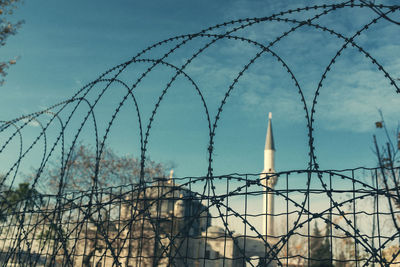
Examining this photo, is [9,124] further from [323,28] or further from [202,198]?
[323,28]

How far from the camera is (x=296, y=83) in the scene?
4664 millimetres

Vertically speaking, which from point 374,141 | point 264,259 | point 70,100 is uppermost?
point 374,141

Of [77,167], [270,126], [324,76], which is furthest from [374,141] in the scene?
[270,126]

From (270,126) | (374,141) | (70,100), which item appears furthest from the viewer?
(270,126)

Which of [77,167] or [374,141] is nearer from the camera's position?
[374,141]

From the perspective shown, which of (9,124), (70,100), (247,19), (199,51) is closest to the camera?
(247,19)

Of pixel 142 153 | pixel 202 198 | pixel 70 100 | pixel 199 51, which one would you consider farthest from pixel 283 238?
pixel 70 100

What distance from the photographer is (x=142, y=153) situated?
5359 mm

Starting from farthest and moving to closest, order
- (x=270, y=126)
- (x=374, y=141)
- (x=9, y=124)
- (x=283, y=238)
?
1. (x=270, y=126)
2. (x=374, y=141)
3. (x=9, y=124)
4. (x=283, y=238)

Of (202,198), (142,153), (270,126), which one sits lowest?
(202,198)

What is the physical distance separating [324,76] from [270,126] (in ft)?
171

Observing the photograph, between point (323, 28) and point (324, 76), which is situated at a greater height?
point (323, 28)

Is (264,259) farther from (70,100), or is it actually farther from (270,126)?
(270,126)

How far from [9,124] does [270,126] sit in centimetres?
5003
